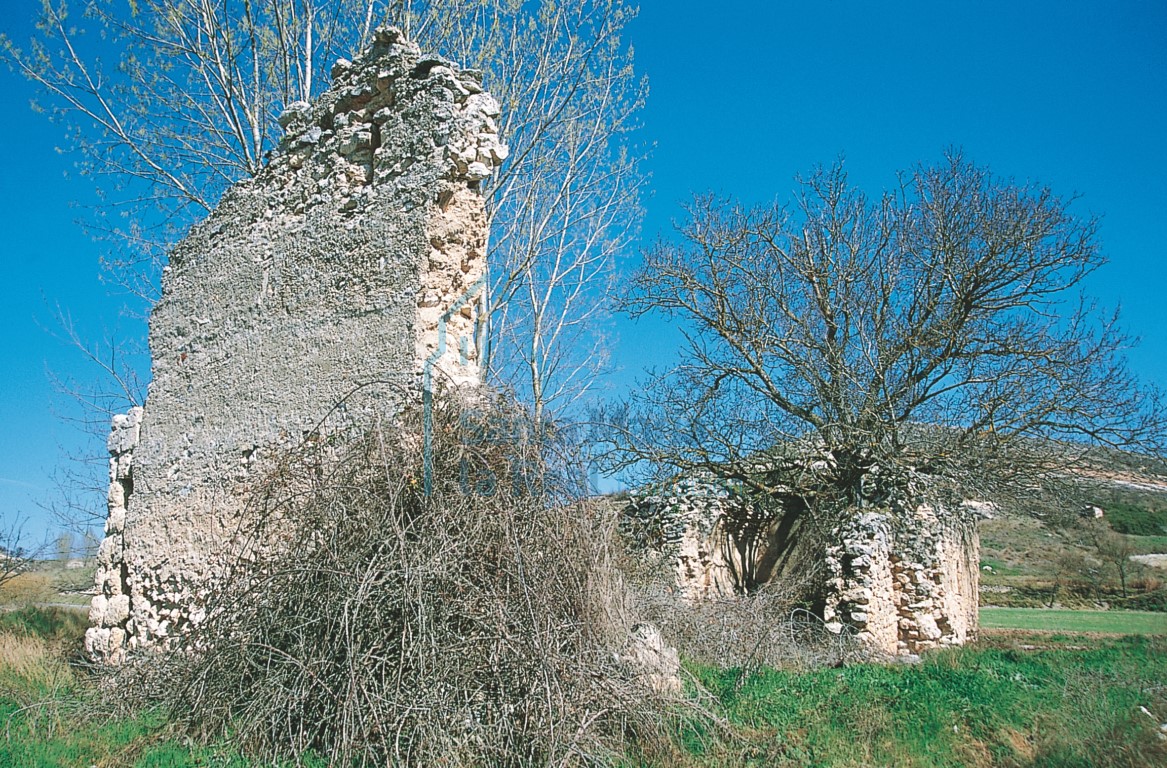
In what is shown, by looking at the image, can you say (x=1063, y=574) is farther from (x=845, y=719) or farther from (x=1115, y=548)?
(x=845, y=719)

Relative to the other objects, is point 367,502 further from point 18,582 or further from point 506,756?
point 18,582

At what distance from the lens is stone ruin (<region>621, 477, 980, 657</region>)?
426 inches

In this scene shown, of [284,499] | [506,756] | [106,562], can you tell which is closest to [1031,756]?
[506,756]

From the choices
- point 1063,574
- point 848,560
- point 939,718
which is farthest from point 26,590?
point 1063,574

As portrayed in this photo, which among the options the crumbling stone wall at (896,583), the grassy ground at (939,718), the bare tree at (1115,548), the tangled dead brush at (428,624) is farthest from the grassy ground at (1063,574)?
the tangled dead brush at (428,624)

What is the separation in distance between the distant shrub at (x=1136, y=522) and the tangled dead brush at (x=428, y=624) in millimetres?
17248

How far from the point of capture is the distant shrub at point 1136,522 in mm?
17625

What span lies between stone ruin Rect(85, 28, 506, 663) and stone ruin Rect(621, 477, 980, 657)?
224 inches

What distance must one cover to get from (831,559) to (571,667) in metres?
7.76

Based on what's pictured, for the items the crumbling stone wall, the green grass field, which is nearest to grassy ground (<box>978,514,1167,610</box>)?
the green grass field

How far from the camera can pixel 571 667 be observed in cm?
418

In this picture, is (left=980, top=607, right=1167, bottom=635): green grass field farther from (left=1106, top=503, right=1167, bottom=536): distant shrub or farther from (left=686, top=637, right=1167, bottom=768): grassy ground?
(left=686, top=637, right=1167, bottom=768): grassy ground

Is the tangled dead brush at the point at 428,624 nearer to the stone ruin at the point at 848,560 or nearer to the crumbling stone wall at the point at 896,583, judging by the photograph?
the stone ruin at the point at 848,560

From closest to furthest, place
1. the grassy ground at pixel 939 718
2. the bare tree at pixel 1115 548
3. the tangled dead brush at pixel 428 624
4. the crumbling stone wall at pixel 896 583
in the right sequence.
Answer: the tangled dead brush at pixel 428 624, the grassy ground at pixel 939 718, the crumbling stone wall at pixel 896 583, the bare tree at pixel 1115 548
